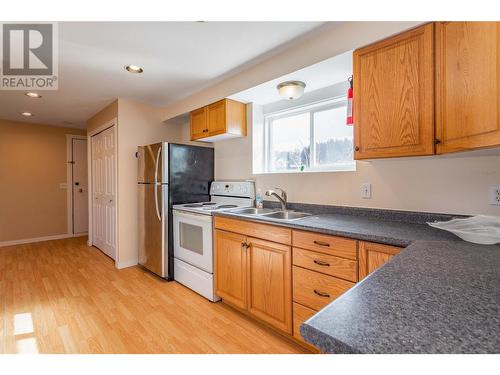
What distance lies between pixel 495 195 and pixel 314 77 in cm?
143

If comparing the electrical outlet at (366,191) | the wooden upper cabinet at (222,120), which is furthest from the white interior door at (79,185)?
the electrical outlet at (366,191)

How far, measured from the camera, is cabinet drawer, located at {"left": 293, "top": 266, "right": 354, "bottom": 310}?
148 centimetres

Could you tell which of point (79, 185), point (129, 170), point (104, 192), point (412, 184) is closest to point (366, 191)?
point (412, 184)

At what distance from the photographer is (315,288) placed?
1.58 m

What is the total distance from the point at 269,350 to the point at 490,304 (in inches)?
56.6

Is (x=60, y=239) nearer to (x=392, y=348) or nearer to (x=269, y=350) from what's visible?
(x=269, y=350)

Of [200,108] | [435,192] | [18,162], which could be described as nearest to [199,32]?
[200,108]

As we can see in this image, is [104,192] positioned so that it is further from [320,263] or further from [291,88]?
[320,263]

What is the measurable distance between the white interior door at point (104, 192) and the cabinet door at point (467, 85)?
11.5ft

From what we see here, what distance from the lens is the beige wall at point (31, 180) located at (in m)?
4.39

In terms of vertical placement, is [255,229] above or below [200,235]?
above

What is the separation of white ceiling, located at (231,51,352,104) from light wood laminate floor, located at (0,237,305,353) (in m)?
1.99
